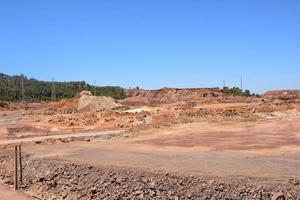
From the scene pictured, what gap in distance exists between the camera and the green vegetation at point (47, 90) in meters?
117

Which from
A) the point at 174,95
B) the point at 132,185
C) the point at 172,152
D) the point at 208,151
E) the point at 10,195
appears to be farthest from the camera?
the point at 174,95

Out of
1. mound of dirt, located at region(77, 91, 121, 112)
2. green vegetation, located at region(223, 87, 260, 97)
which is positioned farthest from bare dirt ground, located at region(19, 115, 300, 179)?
green vegetation, located at region(223, 87, 260, 97)

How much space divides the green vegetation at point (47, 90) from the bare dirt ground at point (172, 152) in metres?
59.9

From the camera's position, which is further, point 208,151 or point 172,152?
point 172,152

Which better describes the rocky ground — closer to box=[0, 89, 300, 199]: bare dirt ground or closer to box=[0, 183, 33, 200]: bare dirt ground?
box=[0, 89, 300, 199]: bare dirt ground

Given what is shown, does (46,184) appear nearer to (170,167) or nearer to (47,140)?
(170,167)

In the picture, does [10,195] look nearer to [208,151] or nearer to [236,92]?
[208,151]

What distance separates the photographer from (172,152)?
89.7ft

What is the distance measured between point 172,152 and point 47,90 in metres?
106

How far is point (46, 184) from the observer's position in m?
24.5

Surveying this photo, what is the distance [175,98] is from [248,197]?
71970 millimetres

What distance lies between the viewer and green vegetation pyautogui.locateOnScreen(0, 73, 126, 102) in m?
117

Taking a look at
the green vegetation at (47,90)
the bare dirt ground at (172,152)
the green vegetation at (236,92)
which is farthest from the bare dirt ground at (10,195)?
the green vegetation at (47,90)

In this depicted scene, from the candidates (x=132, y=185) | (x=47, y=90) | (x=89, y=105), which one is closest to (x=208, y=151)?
(x=132, y=185)
